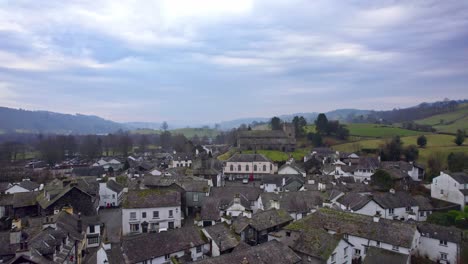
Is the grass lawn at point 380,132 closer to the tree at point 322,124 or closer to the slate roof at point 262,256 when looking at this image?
the tree at point 322,124

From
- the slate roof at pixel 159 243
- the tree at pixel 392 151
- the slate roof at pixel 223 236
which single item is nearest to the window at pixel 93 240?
the slate roof at pixel 159 243

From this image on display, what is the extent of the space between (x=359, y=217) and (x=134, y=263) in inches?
Result: 800

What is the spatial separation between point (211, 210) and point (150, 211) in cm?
666

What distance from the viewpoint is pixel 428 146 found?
78438mm

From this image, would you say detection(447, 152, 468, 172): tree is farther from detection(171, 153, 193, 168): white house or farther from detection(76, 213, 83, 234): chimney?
detection(76, 213, 83, 234): chimney

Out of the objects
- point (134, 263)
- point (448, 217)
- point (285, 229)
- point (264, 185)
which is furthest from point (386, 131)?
point (134, 263)

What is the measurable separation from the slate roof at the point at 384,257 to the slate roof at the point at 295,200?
11.7 metres

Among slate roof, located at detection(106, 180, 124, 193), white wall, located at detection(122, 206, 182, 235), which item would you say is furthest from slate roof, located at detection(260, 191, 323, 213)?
slate roof, located at detection(106, 180, 124, 193)

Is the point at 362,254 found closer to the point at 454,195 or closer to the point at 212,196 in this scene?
the point at 212,196

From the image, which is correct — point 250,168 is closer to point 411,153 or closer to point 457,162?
point 411,153

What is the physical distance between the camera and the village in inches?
981

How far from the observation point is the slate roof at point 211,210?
120 feet

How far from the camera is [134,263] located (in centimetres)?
2283

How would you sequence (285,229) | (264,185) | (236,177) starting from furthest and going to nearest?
1. (236,177)
2. (264,185)
3. (285,229)
